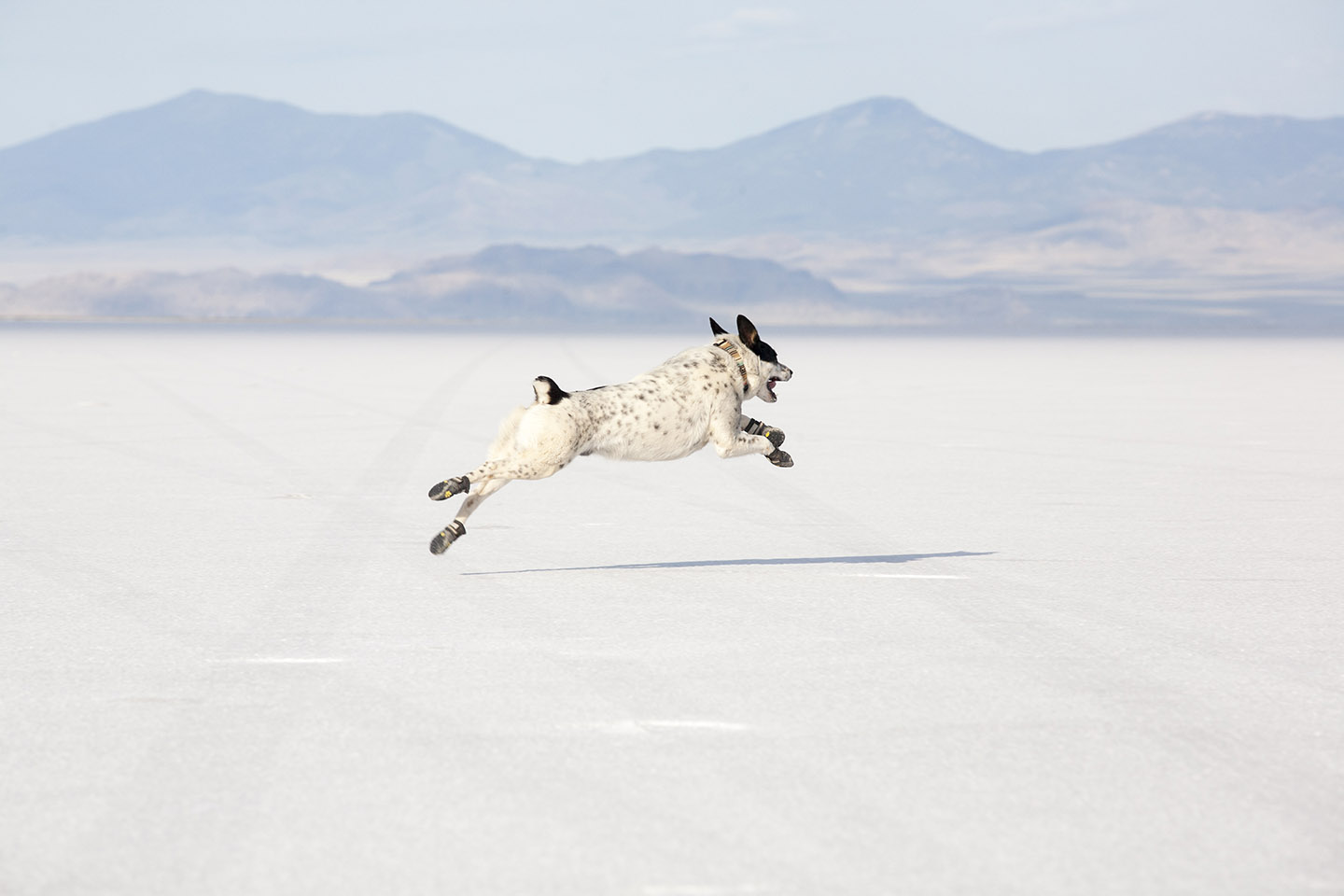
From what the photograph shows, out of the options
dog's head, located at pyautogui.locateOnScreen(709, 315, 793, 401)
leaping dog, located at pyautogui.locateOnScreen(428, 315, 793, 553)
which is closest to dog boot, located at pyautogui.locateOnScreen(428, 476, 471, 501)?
leaping dog, located at pyautogui.locateOnScreen(428, 315, 793, 553)

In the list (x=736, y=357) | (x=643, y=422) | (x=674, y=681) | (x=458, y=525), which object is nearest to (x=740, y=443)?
(x=736, y=357)

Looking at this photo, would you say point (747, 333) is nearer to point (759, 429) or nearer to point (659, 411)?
point (759, 429)

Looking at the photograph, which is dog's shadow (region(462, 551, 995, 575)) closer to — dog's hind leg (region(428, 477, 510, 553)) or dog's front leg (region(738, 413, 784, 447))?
dog's hind leg (region(428, 477, 510, 553))

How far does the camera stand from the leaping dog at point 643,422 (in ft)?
31.4

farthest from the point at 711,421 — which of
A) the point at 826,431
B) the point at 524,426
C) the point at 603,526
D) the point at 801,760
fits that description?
the point at 826,431

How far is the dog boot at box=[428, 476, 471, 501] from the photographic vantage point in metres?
9.48

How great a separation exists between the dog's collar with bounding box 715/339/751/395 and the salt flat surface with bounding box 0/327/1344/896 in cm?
115

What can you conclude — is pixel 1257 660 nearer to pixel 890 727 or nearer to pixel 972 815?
pixel 890 727

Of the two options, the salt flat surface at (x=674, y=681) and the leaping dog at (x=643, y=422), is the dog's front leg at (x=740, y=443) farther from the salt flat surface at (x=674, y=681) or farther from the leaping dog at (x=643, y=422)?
the salt flat surface at (x=674, y=681)

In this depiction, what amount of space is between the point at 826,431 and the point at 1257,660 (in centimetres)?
1529

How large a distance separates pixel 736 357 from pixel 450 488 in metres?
1.94

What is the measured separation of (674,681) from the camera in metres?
7.47

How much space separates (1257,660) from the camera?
801 centimetres

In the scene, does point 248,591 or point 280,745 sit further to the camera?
point 248,591
